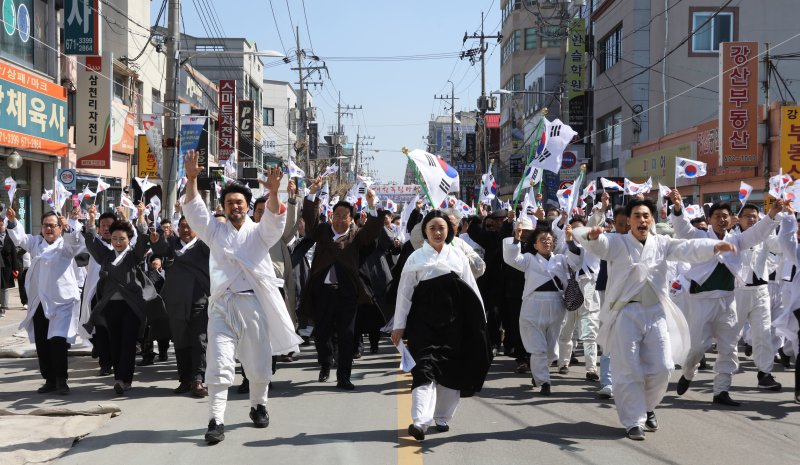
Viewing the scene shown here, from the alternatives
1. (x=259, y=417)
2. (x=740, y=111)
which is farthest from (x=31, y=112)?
(x=740, y=111)

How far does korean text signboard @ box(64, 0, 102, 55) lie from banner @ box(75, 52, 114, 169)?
3.34 feet

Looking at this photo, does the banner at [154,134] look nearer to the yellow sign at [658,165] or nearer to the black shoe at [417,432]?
the yellow sign at [658,165]

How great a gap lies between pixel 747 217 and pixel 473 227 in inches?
138

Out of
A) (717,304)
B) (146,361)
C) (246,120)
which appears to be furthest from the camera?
(246,120)

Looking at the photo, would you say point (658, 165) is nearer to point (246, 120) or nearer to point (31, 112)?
point (31, 112)

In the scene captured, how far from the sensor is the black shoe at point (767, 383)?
9047mm

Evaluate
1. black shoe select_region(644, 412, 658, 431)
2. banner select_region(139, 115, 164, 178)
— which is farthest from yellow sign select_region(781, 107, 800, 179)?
black shoe select_region(644, 412, 658, 431)

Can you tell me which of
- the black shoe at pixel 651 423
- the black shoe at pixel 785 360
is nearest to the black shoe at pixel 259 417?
the black shoe at pixel 651 423

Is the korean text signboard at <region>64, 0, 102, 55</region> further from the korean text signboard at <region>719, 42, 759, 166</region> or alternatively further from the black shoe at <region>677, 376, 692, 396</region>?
the black shoe at <region>677, 376, 692, 396</region>

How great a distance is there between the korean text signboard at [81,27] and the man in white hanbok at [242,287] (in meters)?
17.1

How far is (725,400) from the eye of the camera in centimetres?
820

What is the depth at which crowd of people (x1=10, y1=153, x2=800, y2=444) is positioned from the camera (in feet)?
22.2

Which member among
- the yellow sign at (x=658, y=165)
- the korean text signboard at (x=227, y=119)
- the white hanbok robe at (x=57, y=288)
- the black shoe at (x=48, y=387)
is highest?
the korean text signboard at (x=227, y=119)

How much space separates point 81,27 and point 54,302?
15468mm
